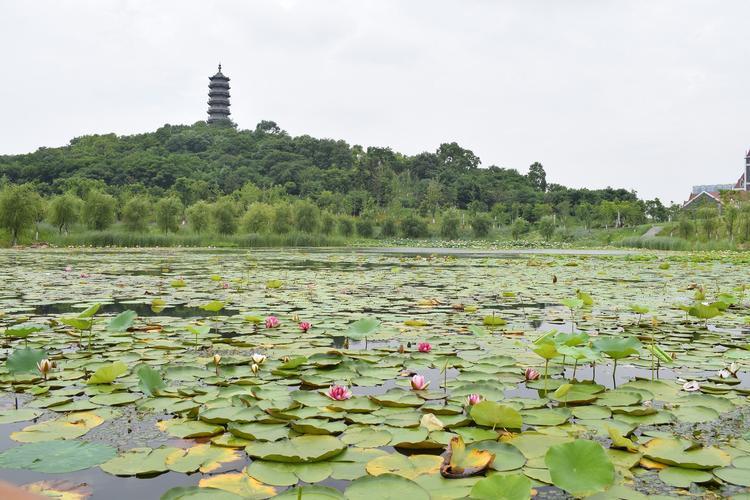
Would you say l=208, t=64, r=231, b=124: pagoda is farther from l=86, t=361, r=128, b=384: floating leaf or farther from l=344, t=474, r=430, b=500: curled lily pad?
l=344, t=474, r=430, b=500: curled lily pad

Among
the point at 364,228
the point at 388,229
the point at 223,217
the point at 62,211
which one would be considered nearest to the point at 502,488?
the point at 62,211

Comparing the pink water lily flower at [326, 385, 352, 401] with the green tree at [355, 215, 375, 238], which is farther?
the green tree at [355, 215, 375, 238]

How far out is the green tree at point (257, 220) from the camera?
1540 inches

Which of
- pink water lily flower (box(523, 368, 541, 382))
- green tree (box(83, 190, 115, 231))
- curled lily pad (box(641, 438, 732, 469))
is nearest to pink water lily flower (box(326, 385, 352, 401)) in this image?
pink water lily flower (box(523, 368, 541, 382))

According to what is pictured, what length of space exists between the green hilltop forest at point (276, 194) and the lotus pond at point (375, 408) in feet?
96.0

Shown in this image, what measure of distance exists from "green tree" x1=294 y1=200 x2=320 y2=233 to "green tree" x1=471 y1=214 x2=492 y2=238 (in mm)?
14386

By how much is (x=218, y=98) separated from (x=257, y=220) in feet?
244

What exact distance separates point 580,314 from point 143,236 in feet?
98.7

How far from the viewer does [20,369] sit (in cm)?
284

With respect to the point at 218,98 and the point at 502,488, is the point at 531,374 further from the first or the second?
the point at 218,98

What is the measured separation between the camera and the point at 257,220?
39.2 meters

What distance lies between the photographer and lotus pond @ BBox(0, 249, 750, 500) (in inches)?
68.7

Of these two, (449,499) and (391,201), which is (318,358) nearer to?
(449,499)

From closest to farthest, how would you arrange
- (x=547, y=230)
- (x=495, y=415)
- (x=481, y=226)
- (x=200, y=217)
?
(x=495, y=415)
(x=200, y=217)
(x=547, y=230)
(x=481, y=226)
